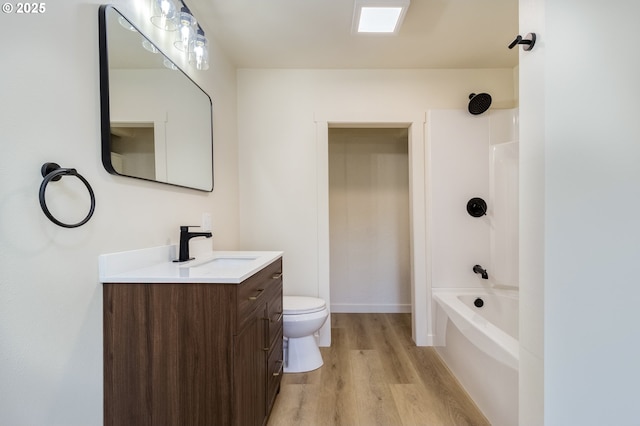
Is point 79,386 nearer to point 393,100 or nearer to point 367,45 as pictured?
point 367,45

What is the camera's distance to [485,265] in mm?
2445

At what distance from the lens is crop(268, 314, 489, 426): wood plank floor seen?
1583mm

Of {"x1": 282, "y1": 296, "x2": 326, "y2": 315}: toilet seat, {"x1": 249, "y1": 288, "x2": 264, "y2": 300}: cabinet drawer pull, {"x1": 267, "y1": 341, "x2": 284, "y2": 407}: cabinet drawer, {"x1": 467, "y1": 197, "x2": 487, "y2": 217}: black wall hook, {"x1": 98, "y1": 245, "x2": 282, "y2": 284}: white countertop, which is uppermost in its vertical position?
{"x1": 467, "y1": 197, "x2": 487, "y2": 217}: black wall hook

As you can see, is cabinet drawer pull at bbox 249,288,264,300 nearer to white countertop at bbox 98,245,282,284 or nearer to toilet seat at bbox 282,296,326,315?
white countertop at bbox 98,245,282,284

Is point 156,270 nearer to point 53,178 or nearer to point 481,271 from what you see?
point 53,178

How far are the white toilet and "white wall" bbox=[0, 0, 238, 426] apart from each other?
117 centimetres

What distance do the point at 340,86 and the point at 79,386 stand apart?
257 cm

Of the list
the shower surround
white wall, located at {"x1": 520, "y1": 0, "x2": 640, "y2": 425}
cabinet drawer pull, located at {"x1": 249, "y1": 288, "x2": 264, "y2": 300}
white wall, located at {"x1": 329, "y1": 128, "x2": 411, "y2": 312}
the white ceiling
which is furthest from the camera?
white wall, located at {"x1": 329, "y1": 128, "x2": 411, "y2": 312}

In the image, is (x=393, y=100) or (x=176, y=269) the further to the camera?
(x=393, y=100)

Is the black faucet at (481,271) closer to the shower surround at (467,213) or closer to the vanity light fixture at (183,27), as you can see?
the shower surround at (467,213)

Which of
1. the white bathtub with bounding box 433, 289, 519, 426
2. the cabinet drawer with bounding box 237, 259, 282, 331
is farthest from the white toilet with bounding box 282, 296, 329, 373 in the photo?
the white bathtub with bounding box 433, 289, 519, 426

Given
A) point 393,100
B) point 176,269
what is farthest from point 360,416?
point 393,100

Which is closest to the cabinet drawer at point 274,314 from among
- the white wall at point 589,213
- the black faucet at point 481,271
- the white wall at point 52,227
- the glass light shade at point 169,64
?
the white wall at point 52,227

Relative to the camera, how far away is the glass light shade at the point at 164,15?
130 centimetres
